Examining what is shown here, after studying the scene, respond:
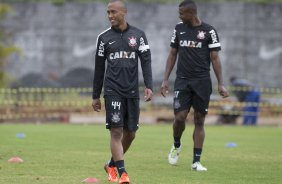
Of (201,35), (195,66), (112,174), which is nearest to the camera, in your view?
(112,174)

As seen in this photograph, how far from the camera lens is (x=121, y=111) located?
33.8 ft

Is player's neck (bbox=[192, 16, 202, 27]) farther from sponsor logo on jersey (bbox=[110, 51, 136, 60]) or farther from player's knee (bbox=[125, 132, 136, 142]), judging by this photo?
player's knee (bbox=[125, 132, 136, 142])

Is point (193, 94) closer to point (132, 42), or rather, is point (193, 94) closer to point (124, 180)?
point (132, 42)

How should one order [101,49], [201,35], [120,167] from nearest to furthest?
[120,167] < [101,49] < [201,35]

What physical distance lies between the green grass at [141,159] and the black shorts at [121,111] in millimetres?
839

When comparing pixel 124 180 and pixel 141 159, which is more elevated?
pixel 124 180

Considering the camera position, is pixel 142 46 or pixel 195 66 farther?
pixel 195 66

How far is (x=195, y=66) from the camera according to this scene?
41.3ft

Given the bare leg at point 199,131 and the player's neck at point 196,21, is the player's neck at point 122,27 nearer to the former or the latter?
the player's neck at point 196,21

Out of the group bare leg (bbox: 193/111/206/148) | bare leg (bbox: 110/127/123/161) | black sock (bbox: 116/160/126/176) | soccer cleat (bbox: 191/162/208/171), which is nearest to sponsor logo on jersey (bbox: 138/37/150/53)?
bare leg (bbox: 110/127/123/161)

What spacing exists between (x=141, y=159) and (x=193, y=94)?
189 cm

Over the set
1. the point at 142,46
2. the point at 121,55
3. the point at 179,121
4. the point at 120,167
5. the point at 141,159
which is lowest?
the point at 141,159

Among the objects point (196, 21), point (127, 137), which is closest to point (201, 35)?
point (196, 21)

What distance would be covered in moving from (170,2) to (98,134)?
855 inches
